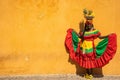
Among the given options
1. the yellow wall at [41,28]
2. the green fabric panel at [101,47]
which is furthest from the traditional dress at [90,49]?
the yellow wall at [41,28]

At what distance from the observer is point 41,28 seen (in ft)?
25.4

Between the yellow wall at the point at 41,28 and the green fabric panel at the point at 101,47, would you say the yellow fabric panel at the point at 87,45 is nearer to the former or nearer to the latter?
the green fabric panel at the point at 101,47

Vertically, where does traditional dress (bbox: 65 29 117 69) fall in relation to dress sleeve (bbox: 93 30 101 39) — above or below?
below

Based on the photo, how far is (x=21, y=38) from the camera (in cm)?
774

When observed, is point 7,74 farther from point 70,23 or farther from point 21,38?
point 70,23

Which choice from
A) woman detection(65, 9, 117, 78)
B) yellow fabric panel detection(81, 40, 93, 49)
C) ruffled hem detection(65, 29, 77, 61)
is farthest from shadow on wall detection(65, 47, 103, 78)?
yellow fabric panel detection(81, 40, 93, 49)

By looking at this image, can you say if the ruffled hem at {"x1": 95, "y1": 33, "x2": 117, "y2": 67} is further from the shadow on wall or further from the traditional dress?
the shadow on wall

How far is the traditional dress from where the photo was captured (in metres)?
7.53

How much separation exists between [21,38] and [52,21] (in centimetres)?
84

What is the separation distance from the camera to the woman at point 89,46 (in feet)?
24.7

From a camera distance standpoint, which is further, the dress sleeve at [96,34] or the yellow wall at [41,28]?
the yellow wall at [41,28]

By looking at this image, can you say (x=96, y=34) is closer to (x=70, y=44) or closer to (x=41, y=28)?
(x=70, y=44)

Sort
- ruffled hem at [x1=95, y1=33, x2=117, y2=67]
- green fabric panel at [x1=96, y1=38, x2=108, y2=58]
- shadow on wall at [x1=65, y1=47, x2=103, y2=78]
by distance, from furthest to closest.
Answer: shadow on wall at [x1=65, y1=47, x2=103, y2=78], green fabric panel at [x1=96, y1=38, x2=108, y2=58], ruffled hem at [x1=95, y1=33, x2=117, y2=67]

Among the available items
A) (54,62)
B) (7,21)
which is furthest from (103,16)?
(7,21)
